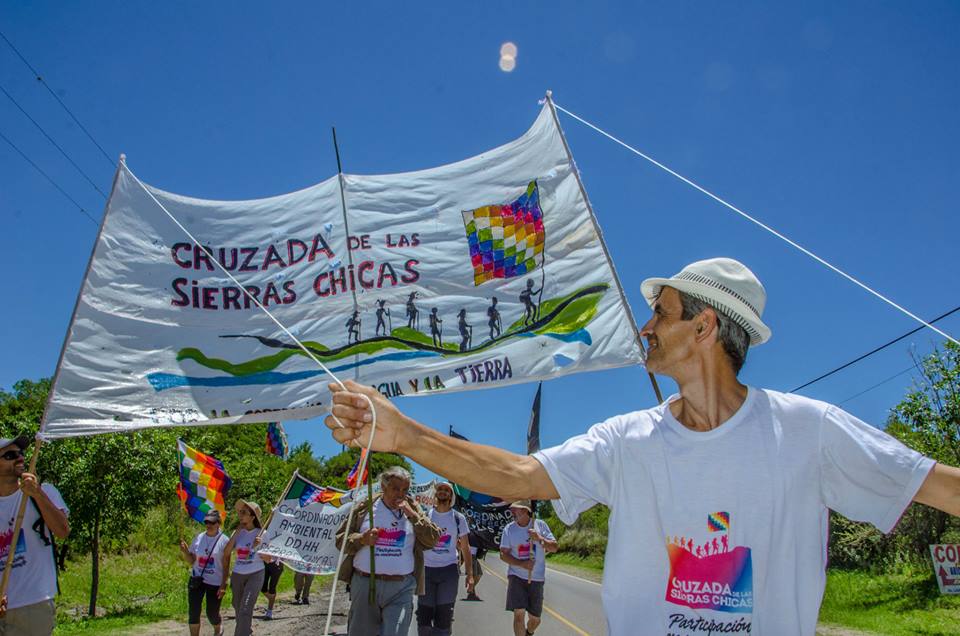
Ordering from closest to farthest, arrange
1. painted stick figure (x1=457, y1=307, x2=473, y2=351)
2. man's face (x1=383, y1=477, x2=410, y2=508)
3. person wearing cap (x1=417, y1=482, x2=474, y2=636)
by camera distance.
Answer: painted stick figure (x1=457, y1=307, x2=473, y2=351) < man's face (x1=383, y1=477, x2=410, y2=508) < person wearing cap (x1=417, y1=482, x2=474, y2=636)

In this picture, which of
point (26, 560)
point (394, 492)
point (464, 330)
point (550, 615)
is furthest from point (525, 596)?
point (464, 330)

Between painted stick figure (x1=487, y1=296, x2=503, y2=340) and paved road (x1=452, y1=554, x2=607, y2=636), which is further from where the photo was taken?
paved road (x1=452, y1=554, x2=607, y2=636)

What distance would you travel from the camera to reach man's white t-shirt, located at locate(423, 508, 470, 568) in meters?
9.12

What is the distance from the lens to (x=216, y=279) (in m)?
4.65

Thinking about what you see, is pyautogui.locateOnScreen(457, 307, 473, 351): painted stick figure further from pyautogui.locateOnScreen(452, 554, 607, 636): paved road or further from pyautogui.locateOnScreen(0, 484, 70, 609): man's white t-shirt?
pyautogui.locateOnScreen(452, 554, 607, 636): paved road

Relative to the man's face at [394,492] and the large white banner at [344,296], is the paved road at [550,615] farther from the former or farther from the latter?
the large white banner at [344,296]

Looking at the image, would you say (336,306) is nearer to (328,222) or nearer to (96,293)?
(328,222)

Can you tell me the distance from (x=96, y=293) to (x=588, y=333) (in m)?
2.89

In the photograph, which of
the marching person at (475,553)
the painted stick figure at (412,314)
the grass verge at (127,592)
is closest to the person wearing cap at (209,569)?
the grass verge at (127,592)

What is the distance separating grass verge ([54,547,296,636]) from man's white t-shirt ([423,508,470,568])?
6262 mm

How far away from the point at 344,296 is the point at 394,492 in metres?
3.83

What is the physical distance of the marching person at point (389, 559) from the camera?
284 inches

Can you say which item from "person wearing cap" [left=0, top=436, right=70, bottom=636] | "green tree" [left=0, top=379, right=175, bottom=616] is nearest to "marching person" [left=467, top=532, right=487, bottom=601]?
"person wearing cap" [left=0, top=436, right=70, bottom=636]

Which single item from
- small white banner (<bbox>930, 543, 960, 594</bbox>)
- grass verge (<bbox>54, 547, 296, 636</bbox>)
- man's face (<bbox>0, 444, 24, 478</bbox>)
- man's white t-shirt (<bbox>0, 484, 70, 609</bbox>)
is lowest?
grass verge (<bbox>54, 547, 296, 636</bbox>)
